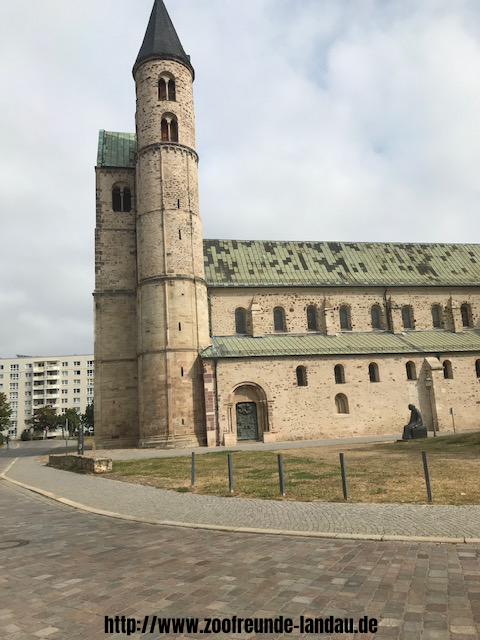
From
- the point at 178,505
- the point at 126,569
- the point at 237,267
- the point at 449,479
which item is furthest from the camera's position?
the point at 237,267

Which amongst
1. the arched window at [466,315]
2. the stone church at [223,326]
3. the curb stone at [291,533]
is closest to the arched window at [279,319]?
the stone church at [223,326]

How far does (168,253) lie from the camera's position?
33.6 metres

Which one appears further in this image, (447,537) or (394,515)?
(394,515)

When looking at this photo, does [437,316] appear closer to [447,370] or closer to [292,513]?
[447,370]

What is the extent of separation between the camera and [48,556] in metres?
7.25

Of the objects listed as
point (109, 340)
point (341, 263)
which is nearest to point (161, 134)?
point (109, 340)

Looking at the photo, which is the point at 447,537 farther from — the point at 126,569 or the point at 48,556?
the point at 48,556

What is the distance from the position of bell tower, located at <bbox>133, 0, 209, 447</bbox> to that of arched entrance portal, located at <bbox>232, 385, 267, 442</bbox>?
8.39 feet

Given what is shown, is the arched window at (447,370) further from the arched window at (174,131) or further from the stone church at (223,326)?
the arched window at (174,131)

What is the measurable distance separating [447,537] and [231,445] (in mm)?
25200

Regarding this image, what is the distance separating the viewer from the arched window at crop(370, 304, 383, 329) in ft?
135

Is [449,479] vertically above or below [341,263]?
below

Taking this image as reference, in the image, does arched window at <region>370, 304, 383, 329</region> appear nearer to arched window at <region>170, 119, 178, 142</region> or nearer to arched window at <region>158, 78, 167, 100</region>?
arched window at <region>170, 119, 178, 142</region>

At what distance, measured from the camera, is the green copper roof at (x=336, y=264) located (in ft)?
129
